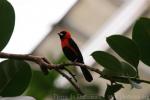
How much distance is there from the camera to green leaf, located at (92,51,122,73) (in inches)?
24.5

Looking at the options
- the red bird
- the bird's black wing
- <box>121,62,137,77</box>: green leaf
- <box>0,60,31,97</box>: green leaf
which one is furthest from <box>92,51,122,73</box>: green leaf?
the bird's black wing

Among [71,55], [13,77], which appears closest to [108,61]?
[13,77]

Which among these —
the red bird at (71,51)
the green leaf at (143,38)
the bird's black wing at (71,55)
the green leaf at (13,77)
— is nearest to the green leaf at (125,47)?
the green leaf at (143,38)

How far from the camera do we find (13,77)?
27.6 inches

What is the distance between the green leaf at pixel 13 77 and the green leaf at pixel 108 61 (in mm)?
123

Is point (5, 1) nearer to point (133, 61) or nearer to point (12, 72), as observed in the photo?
point (12, 72)

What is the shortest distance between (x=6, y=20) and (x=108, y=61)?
198 mm

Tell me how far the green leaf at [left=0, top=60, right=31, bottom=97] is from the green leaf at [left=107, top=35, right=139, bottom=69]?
14cm

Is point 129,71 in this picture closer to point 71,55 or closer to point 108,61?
point 108,61

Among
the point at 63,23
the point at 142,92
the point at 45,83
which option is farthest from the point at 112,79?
the point at 63,23

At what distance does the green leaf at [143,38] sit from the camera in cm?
66

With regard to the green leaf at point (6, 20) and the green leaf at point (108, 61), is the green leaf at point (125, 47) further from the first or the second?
the green leaf at point (6, 20)

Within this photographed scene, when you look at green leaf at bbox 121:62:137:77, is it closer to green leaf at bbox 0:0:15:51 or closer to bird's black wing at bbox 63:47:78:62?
green leaf at bbox 0:0:15:51

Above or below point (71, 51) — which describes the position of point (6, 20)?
above
